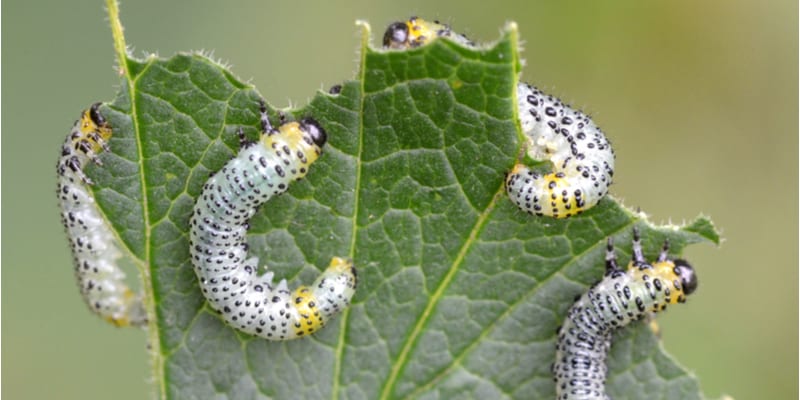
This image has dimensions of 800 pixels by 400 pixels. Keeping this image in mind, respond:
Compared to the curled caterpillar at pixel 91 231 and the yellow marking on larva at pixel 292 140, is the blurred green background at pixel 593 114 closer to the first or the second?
the curled caterpillar at pixel 91 231

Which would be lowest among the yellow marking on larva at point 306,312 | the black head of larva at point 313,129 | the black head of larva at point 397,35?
the yellow marking on larva at point 306,312

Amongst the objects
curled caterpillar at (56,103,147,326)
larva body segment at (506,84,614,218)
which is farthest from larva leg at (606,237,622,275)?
curled caterpillar at (56,103,147,326)

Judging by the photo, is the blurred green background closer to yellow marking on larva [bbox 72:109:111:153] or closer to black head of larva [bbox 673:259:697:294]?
black head of larva [bbox 673:259:697:294]

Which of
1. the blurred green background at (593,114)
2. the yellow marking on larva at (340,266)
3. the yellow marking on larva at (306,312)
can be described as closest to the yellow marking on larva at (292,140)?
the yellow marking on larva at (340,266)

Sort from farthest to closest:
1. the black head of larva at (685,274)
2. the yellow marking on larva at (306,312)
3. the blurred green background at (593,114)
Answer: the blurred green background at (593,114) < the black head of larva at (685,274) < the yellow marking on larva at (306,312)

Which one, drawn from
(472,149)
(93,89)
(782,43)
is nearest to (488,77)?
(472,149)

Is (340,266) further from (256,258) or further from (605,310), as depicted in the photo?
(605,310)

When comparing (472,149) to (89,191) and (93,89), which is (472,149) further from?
(93,89)
